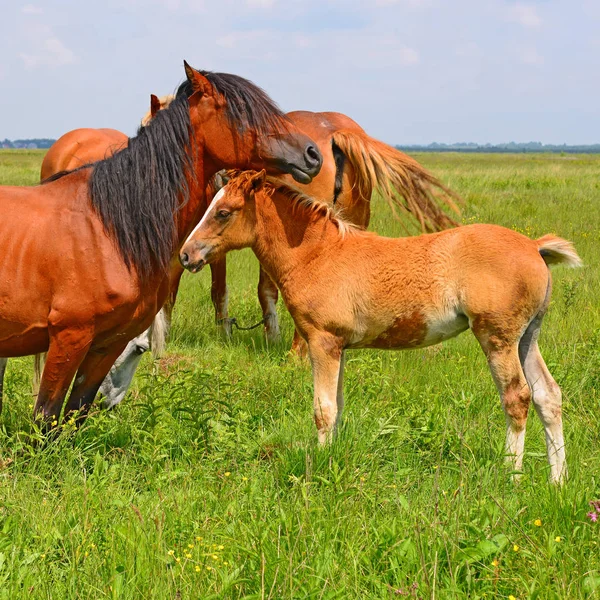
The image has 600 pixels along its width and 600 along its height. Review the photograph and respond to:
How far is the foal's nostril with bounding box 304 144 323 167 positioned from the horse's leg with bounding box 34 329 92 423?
1.52 m

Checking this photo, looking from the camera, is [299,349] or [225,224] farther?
[299,349]

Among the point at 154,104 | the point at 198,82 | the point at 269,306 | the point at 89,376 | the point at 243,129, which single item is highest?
the point at 198,82

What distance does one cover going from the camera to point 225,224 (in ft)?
13.7

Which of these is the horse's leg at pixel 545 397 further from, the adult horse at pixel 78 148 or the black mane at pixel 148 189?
the adult horse at pixel 78 148

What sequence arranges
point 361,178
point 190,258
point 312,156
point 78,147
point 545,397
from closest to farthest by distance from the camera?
point 545,397, point 190,258, point 312,156, point 361,178, point 78,147

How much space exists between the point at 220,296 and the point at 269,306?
1.85 feet

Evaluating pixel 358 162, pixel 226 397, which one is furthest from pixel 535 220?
pixel 226 397

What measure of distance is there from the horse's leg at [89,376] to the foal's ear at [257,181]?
1140 mm

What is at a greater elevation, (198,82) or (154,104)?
(198,82)

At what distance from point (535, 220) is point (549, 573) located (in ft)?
35.1

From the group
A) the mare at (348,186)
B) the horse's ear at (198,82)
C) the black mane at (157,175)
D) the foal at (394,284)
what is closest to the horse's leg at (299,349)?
the mare at (348,186)

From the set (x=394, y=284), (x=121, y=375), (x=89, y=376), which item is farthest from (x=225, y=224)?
(x=121, y=375)

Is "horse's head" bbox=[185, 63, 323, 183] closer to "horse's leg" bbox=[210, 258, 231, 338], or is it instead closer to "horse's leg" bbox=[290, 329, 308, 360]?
"horse's leg" bbox=[290, 329, 308, 360]

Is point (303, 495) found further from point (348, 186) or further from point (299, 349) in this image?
point (348, 186)
